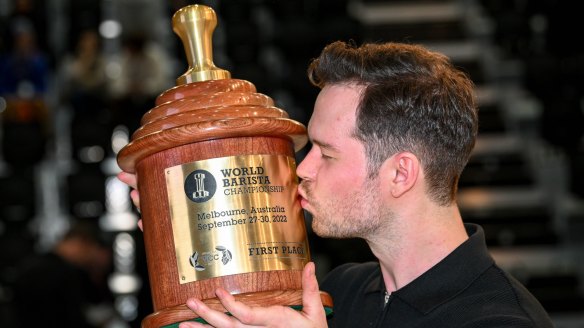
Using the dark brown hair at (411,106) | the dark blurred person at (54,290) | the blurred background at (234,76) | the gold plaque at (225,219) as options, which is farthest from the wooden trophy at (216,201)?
the dark blurred person at (54,290)

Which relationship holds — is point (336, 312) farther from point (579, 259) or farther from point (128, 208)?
point (128, 208)

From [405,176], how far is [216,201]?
17.6 inches

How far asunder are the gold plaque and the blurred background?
13.0ft

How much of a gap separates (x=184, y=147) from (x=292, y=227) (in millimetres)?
271

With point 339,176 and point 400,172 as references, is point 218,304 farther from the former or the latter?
point 400,172

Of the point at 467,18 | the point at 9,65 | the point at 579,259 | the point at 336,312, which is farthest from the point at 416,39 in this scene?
the point at 336,312

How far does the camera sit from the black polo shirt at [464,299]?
6.36 ft

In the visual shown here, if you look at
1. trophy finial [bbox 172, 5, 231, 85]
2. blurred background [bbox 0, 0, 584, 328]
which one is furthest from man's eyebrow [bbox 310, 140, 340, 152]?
blurred background [bbox 0, 0, 584, 328]

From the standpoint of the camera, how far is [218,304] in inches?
70.6

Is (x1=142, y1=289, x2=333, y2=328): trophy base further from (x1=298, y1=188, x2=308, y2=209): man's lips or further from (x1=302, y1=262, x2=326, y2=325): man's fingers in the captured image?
(x1=298, y1=188, x2=308, y2=209): man's lips

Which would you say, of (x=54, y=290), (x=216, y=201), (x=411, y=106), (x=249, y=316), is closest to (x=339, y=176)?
(x=411, y=106)

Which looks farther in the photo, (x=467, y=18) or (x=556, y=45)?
(x=467, y=18)

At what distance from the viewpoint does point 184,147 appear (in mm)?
1854

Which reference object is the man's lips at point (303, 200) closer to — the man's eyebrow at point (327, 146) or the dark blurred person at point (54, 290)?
the man's eyebrow at point (327, 146)
